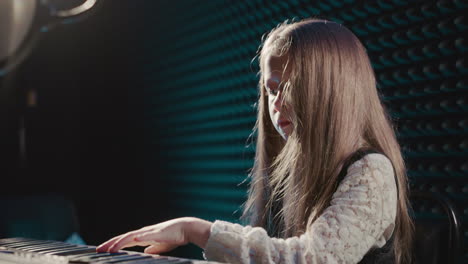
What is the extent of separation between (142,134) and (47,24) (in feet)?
3.28

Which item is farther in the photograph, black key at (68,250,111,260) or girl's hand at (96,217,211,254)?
girl's hand at (96,217,211,254)

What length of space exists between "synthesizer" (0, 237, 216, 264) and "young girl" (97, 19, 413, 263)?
2.2 inches

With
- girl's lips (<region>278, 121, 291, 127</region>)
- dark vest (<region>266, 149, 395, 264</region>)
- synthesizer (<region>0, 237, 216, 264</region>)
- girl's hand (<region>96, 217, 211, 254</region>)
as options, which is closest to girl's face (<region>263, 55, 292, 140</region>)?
girl's lips (<region>278, 121, 291, 127</region>)

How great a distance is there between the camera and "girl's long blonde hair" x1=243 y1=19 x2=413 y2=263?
3.22 feet

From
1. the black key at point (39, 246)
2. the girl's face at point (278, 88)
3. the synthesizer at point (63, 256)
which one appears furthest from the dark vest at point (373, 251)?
the black key at point (39, 246)

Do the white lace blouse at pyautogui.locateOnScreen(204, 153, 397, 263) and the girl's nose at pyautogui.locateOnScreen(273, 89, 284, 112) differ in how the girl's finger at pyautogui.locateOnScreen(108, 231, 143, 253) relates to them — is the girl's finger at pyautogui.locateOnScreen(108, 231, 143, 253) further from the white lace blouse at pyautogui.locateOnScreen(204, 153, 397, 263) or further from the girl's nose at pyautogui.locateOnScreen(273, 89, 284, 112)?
the girl's nose at pyautogui.locateOnScreen(273, 89, 284, 112)

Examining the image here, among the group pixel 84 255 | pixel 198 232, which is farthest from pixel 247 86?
pixel 84 255

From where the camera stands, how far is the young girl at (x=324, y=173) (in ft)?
2.68

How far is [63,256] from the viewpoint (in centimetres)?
71

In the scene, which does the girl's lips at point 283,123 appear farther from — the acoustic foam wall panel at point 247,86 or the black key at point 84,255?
the acoustic foam wall panel at point 247,86

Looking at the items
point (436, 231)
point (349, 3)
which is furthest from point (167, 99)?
point (436, 231)

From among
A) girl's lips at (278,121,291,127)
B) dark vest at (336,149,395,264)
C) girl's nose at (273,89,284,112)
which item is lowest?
dark vest at (336,149,395,264)

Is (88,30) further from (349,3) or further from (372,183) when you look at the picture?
(372,183)

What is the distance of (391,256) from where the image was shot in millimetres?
961
